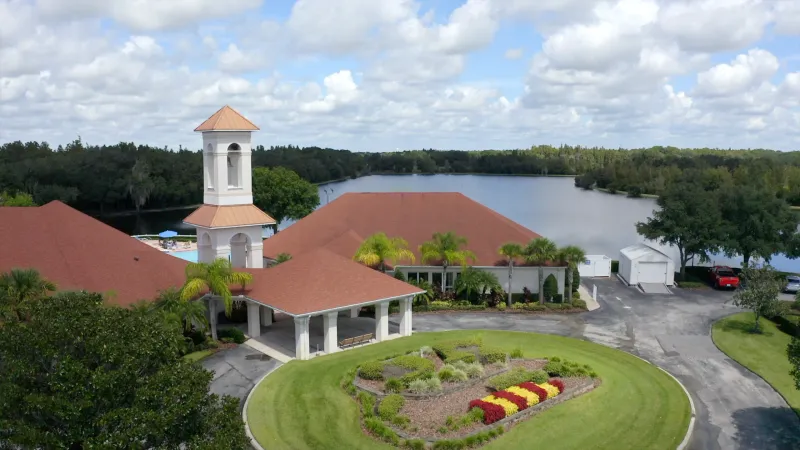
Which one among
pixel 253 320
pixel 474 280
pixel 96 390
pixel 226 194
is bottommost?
pixel 253 320

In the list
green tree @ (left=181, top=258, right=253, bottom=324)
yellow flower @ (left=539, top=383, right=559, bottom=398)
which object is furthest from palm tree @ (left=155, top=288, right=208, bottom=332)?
yellow flower @ (left=539, top=383, right=559, bottom=398)

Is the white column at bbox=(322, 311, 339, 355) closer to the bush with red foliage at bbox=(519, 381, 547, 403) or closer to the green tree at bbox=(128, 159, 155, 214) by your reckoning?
the bush with red foliage at bbox=(519, 381, 547, 403)

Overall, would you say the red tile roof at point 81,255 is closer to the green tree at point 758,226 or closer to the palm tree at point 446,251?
the palm tree at point 446,251

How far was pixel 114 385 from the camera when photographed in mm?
11945

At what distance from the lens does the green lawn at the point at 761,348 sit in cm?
2595

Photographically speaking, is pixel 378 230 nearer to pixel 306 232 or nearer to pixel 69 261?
pixel 306 232

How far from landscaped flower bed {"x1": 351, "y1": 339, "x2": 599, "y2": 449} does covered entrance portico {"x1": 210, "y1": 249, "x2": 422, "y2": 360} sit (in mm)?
3245

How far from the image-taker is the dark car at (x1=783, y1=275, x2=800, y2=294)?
42.4m

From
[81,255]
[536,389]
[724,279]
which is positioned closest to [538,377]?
[536,389]

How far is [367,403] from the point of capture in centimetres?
2219

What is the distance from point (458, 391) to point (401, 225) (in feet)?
65.2

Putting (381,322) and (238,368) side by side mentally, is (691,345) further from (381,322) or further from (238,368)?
(238,368)

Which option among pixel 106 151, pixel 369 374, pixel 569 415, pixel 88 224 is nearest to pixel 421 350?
pixel 369 374

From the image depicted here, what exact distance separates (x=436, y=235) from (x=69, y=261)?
770 inches
